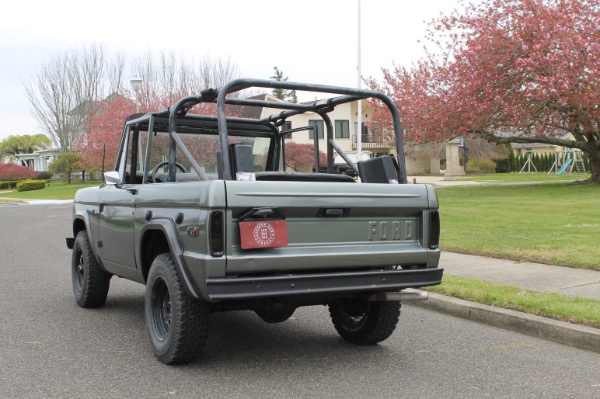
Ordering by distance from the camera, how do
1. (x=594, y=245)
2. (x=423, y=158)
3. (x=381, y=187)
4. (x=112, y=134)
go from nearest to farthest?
(x=381, y=187)
(x=594, y=245)
(x=112, y=134)
(x=423, y=158)

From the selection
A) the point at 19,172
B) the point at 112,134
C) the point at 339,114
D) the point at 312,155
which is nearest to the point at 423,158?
the point at 339,114

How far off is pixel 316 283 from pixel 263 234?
522mm

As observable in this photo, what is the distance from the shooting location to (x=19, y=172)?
2813 inches

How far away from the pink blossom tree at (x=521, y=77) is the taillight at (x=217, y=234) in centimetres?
2137

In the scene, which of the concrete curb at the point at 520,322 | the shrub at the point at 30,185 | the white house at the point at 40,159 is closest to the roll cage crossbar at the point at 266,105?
the concrete curb at the point at 520,322

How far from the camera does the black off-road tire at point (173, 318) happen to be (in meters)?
4.84

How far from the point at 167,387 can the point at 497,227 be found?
10.4 metres

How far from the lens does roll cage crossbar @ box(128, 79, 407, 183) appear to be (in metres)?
4.94

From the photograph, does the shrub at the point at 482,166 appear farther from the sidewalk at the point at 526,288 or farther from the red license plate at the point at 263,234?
the red license plate at the point at 263,234

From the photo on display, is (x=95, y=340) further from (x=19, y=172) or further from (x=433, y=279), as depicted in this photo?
(x=19, y=172)

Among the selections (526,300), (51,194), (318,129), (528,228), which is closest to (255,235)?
(318,129)

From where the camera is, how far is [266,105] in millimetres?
6551

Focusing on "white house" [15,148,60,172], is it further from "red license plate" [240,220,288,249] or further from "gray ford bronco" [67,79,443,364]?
"red license plate" [240,220,288,249]

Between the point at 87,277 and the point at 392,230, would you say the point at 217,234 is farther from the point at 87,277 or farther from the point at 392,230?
the point at 87,277
